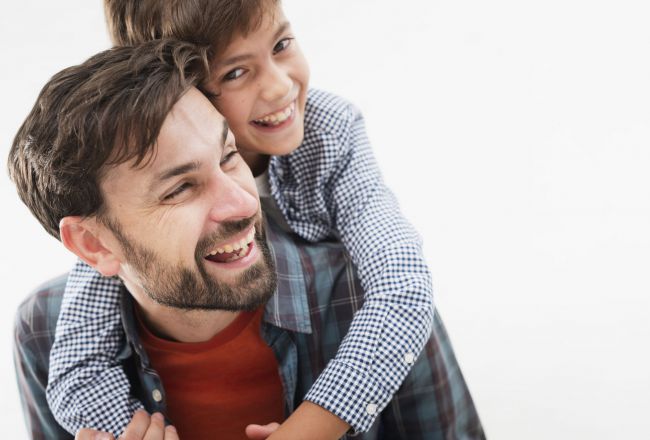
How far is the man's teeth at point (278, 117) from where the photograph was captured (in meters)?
1.82

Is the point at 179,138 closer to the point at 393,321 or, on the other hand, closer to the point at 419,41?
the point at 393,321

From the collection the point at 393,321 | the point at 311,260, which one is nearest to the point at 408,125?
the point at 311,260

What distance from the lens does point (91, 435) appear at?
5.60 ft

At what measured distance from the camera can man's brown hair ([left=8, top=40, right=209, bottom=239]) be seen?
156cm

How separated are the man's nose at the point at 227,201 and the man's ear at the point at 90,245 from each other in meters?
0.24

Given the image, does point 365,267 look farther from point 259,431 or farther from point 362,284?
point 259,431

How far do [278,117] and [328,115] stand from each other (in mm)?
200

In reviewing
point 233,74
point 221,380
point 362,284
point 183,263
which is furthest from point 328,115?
point 221,380

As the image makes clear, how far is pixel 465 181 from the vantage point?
10.9ft

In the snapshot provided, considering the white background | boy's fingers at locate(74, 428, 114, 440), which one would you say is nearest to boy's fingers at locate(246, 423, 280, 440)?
boy's fingers at locate(74, 428, 114, 440)

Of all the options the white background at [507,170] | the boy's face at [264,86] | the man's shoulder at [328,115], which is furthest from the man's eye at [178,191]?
the white background at [507,170]

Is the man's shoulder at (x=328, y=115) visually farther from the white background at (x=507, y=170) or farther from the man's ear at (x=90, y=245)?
the white background at (x=507, y=170)

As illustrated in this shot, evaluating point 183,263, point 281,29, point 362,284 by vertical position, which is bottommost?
point 362,284

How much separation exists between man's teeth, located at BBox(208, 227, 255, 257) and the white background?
1292 mm
